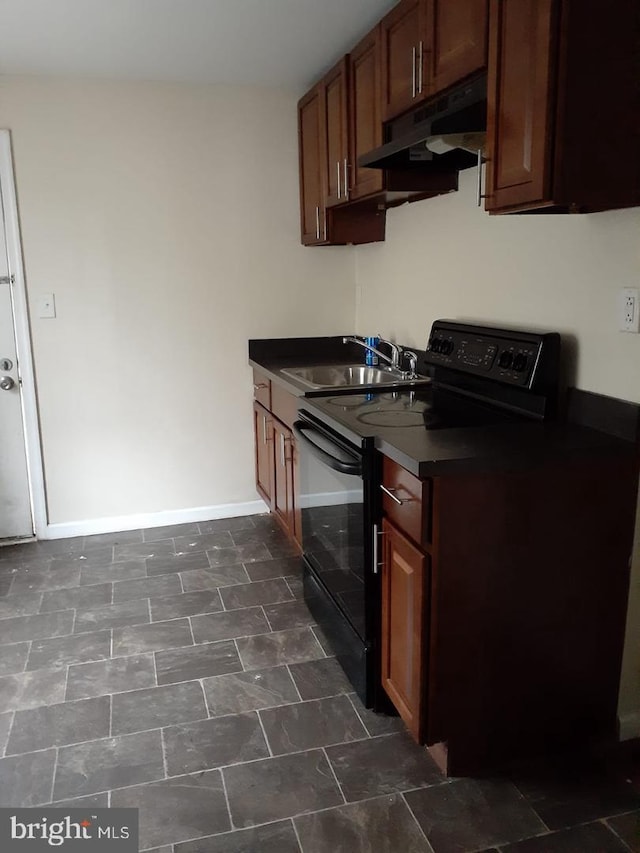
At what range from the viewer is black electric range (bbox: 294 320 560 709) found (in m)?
1.92

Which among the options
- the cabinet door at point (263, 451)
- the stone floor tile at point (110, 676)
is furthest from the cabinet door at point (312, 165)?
the stone floor tile at point (110, 676)

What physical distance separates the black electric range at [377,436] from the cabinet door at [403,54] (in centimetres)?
80

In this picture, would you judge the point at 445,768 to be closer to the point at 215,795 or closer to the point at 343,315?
the point at 215,795

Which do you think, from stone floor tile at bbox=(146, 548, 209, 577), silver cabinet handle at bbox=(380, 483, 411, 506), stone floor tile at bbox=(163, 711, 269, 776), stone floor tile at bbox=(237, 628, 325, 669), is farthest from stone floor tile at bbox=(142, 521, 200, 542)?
silver cabinet handle at bbox=(380, 483, 411, 506)

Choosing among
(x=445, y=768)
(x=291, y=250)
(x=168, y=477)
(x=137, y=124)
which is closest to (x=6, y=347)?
(x=168, y=477)

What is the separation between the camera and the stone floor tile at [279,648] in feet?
7.96

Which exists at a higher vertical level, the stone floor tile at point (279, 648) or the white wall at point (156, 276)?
the white wall at point (156, 276)

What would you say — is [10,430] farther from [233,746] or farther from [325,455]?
[233,746]

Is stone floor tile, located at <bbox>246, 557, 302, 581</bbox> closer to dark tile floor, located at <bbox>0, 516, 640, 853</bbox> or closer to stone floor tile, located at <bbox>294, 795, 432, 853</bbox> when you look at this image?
dark tile floor, located at <bbox>0, 516, 640, 853</bbox>

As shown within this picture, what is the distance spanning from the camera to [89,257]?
3426 millimetres

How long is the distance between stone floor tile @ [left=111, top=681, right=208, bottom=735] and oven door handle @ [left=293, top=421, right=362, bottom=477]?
881mm

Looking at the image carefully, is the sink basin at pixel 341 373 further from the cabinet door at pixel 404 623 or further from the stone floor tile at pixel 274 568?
the cabinet door at pixel 404 623

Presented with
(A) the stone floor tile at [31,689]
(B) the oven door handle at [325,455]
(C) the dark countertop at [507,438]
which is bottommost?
(A) the stone floor tile at [31,689]

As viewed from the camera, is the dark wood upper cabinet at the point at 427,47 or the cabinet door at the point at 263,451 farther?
the cabinet door at the point at 263,451
